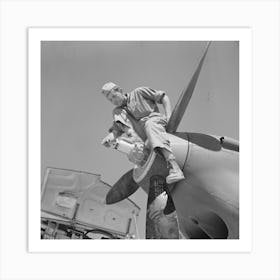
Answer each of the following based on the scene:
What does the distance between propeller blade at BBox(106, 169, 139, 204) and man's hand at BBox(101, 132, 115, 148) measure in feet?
0.53

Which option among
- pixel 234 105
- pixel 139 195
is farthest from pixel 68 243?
pixel 234 105

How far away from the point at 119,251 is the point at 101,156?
1.47 feet

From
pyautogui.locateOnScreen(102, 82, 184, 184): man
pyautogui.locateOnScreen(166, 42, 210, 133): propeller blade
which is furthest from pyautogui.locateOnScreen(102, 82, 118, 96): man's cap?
pyautogui.locateOnScreen(166, 42, 210, 133): propeller blade

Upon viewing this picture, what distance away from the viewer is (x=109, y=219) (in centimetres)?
230

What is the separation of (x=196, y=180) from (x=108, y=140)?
17.8 inches

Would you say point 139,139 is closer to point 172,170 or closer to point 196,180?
point 172,170

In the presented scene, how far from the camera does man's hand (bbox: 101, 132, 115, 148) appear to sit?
2.28 m

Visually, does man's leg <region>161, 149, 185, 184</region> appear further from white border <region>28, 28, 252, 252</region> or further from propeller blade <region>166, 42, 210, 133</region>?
white border <region>28, 28, 252, 252</region>

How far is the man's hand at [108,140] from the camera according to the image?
228 cm

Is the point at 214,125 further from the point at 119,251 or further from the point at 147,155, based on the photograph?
the point at 119,251

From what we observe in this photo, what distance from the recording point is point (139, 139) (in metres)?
2.30
